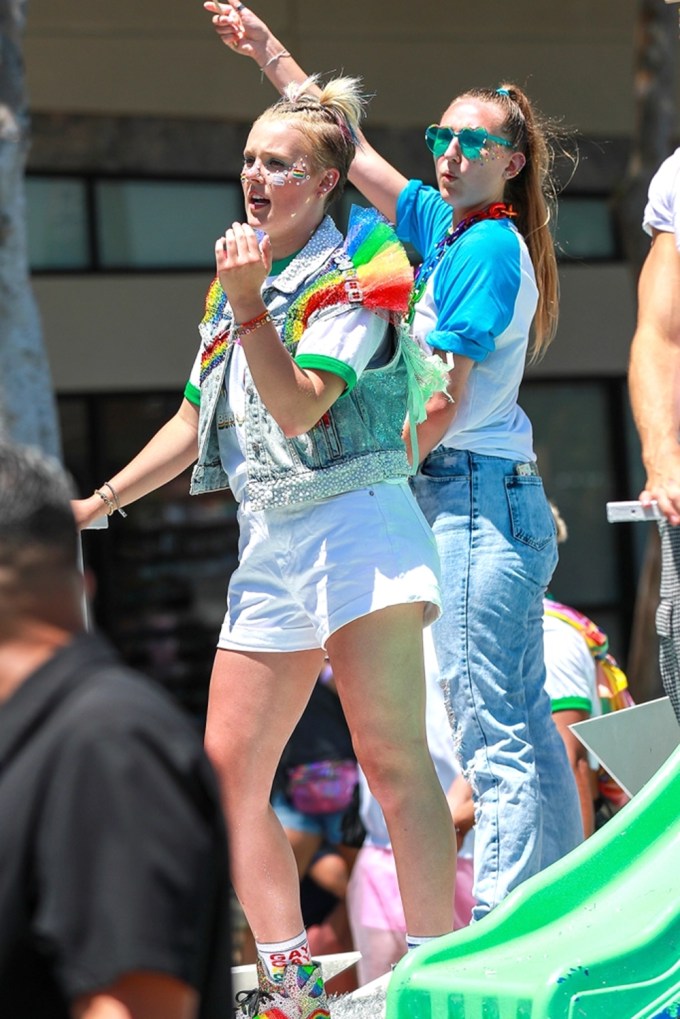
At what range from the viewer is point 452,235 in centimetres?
369

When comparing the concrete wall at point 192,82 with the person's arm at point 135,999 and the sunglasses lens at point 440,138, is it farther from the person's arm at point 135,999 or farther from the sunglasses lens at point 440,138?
the person's arm at point 135,999

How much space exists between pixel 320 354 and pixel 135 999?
1762 millimetres

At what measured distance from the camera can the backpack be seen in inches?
189

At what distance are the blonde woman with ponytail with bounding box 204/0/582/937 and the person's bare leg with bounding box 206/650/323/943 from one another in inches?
18.1

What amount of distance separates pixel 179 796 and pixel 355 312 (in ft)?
5.81

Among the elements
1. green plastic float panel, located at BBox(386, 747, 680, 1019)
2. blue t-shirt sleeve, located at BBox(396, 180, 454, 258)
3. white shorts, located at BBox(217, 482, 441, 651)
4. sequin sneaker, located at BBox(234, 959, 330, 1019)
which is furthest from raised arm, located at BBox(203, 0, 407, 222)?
sequin sneaker, located at BBox(234, 959, 330, 1019)

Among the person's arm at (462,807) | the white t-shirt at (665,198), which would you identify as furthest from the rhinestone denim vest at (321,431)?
the person's arm at (462,807)

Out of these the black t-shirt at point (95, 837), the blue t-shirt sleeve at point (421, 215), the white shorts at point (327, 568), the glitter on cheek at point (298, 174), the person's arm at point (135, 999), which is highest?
A: the blue t-shirt sleeve at point (421, 215)

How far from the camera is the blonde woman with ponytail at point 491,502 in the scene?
3.41 m

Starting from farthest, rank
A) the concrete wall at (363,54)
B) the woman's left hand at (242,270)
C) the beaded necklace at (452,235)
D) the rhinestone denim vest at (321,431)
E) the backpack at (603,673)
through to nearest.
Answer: the concrete wall at (363,54) < the backpack at (603,673) < the beaded necklace at (452,235) < the rhinestone denim vest at (321,431) < the woman's left hand at (242,270)

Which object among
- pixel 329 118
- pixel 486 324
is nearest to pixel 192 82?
pixel 329 118

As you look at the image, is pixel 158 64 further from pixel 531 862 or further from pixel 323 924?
pixel 531 862

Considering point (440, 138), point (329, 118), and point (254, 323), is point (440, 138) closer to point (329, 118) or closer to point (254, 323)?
point (329, 118)

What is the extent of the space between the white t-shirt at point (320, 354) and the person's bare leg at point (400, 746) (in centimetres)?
44
